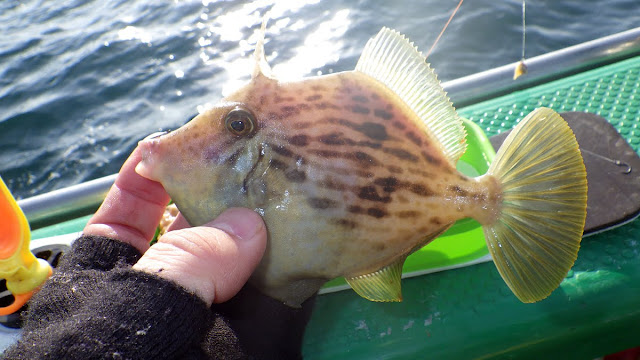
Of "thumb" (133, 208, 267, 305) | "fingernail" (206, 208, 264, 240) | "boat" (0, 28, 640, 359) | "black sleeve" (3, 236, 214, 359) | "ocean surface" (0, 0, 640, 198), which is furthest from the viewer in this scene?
"ocean surface" (0, 0, 640, 198)

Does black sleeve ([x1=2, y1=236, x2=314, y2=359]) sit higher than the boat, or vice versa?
black sleeve ([x1=2, y1=236, x2=314, y2=359])

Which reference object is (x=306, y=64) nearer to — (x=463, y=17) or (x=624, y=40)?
(x=463, y=17)

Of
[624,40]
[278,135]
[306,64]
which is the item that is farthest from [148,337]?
[306,64]

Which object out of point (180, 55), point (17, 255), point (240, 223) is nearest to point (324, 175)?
point (240, 223)

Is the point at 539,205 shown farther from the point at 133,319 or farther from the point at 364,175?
the point at 133,319

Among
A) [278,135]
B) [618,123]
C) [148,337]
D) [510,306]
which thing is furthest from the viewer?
[618,123]

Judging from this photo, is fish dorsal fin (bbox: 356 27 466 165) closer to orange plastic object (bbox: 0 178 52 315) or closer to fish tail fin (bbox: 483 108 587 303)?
fish tail fin (bbox: 483 108 587 303)

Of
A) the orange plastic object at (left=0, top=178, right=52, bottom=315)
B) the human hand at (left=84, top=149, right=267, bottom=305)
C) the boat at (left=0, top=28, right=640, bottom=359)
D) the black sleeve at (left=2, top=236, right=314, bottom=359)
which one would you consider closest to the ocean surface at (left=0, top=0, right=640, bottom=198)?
the orange plastic object at (left=0, top=178, right=52, bottom=315)

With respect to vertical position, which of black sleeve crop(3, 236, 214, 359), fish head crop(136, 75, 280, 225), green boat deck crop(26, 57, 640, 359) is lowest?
green boat deck crop(26, 57, 640, 359)

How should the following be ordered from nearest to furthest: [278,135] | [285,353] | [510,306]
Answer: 1. [278,135]
2. [285,353]
3. [510,306]
